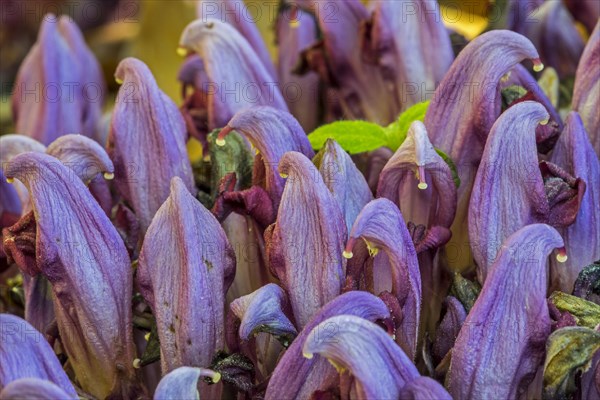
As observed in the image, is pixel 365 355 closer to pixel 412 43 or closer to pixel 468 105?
pixel 468 105

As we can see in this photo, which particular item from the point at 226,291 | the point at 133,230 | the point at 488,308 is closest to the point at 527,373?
the point at 488,308

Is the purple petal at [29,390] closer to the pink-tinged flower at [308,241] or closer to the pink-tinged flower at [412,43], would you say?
the pink-tinged flower at [308,241]

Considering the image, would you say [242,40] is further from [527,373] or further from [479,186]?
[527,373]

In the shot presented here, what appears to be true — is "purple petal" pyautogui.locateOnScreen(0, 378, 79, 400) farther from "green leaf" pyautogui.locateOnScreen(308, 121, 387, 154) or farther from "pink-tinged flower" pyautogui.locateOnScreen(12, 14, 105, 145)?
"pink-tinged flower" pyautogui.locateOnScreen(12, 14, 105, 145)

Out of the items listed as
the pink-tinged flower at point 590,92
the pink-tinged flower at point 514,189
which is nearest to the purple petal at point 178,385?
the pink-tinged flower at point 514,189

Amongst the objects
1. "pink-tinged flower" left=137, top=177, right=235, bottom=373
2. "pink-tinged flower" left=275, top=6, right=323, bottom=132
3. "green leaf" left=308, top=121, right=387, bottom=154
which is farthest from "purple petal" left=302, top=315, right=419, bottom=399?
"pink-tinged flower" left=275, top=6, right=323, bottom=132

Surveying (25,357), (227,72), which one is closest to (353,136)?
(227,72)
